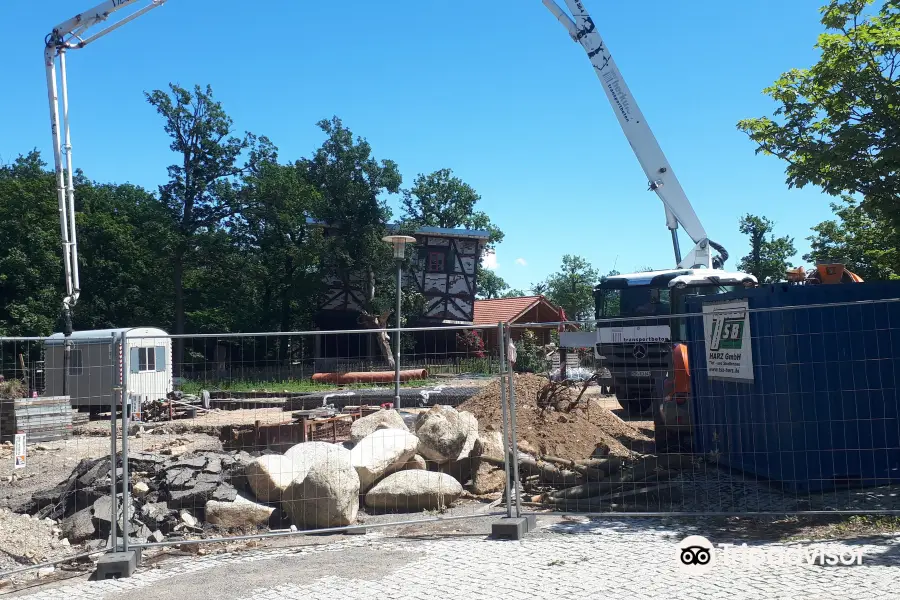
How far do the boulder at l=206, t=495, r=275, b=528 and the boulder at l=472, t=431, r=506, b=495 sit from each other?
260 cm

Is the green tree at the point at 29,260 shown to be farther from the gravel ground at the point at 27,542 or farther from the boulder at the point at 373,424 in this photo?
the gravel ground at the point at 27,542

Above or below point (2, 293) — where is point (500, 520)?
below

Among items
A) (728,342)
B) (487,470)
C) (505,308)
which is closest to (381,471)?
(487,470)

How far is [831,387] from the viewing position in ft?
23.7

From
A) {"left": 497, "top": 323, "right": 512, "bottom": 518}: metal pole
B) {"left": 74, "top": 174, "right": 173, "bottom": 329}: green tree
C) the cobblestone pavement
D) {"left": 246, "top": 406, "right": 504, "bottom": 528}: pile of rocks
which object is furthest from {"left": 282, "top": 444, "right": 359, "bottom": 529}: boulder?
{"left": 74, "top": 174, "right": 173, "bottom": 329}: green tree

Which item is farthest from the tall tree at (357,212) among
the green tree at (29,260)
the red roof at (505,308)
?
the green tree at (29,260)

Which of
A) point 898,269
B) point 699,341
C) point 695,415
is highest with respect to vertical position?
point 898,269

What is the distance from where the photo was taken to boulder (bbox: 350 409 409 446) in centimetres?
981

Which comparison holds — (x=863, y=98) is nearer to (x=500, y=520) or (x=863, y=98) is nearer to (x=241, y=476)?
(x=500, y=520)

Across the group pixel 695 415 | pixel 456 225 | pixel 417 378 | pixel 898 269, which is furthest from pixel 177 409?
pixel 456 225

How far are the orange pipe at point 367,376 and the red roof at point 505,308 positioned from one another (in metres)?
23.9

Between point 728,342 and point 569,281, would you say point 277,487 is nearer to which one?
point 728,342

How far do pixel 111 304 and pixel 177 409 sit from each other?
23.4 meters

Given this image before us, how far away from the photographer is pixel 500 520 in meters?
6.66
